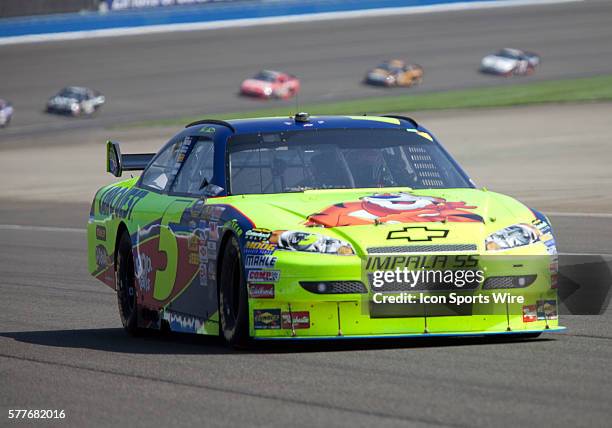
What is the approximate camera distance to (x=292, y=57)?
222ft

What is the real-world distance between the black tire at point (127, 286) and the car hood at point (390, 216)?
5.35 ft

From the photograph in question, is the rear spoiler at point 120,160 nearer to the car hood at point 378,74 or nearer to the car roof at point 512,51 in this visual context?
the car hood at point 378,74

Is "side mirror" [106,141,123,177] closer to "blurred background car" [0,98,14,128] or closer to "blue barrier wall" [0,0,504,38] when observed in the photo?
"blurred background car" [0,98,14,128]

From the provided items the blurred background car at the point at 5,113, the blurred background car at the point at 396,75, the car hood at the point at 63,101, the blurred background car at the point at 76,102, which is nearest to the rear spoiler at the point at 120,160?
the blurred background car at the point at 5,113

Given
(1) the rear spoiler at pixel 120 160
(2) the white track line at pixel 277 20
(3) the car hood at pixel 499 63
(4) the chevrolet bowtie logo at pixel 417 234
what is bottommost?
(2) the white track line at pixel 277 20

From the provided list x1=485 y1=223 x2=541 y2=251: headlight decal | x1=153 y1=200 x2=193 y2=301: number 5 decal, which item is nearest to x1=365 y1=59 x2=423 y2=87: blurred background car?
x1=153 y1=200 x2=193 y2=301: number 5 decal

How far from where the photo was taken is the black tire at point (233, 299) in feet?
26.7

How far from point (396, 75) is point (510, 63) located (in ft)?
15.4

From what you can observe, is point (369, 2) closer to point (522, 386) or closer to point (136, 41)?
point (136, 41)

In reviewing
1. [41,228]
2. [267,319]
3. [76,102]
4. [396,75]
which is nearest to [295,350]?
[267,319]

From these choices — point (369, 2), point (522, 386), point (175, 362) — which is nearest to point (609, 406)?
point (522, 386)

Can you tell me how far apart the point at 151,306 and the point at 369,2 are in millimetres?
68907

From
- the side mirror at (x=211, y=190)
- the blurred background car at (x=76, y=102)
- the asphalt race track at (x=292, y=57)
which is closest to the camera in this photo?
the side mirror at (x=211, y=190)

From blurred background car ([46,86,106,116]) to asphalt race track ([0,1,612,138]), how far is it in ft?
1.54
